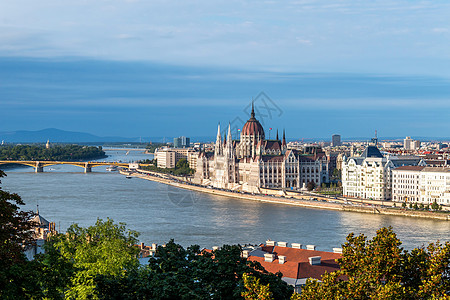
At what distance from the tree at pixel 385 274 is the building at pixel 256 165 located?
4244 cm

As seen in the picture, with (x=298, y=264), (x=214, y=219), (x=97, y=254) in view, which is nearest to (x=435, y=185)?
(x=214, y=219)

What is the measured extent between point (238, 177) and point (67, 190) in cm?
1616

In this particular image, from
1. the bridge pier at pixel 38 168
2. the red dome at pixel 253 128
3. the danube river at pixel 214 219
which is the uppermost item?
the red dome at pixel 253 128

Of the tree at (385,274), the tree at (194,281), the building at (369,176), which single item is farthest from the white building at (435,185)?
the tree at (385,274)

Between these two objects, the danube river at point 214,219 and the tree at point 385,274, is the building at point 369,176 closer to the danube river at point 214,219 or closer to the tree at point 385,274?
the danube river at point 214,219

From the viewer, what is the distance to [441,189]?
1484 inches

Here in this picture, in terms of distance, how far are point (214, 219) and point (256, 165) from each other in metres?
21.6

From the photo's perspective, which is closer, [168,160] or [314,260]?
[314,260]

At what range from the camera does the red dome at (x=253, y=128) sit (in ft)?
201

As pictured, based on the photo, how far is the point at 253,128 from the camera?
61.2m

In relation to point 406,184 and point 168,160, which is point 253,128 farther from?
point 168,160

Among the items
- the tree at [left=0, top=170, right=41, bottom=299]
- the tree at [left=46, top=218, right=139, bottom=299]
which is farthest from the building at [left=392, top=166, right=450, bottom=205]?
the tree at [left=0, top=170, right=41, bottom=299]

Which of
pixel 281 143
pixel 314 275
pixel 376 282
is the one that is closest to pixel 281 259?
pixel 314 275

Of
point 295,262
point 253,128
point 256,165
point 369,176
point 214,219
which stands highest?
point 253,128
